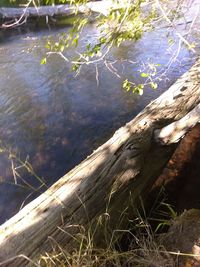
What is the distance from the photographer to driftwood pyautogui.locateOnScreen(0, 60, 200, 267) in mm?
2236

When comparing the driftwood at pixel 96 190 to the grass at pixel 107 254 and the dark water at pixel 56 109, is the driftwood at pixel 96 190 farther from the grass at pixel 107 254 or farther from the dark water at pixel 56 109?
the dark water at pixel 56 109

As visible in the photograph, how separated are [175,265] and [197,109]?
165cm

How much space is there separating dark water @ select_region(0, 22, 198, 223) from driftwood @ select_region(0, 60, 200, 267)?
1108mm

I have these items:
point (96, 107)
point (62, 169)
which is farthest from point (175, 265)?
point (96, 107)

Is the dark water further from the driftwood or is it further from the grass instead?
the grass

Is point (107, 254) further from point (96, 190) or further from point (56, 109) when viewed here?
point (56, 109)

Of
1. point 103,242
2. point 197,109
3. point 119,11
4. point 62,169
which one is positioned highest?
point 119,11

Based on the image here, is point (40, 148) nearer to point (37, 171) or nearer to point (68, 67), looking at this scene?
point (37, 171)

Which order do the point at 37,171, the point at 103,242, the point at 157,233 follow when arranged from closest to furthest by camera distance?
the point at 103,242 → the point at 157,233 → the point at 37,171

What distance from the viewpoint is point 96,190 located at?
105 inches

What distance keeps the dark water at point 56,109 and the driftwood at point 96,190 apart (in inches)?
43.6

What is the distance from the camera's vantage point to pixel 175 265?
2.31 metres

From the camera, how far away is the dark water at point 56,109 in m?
5.00

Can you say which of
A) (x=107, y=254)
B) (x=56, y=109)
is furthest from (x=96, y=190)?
(x=56, y=109)
